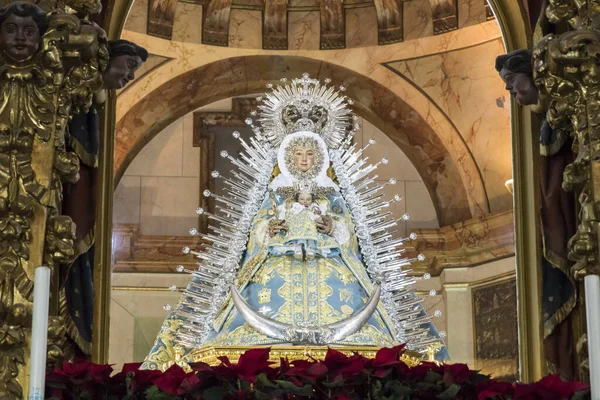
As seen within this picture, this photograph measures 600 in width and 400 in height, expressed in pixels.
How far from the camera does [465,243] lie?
800 cm

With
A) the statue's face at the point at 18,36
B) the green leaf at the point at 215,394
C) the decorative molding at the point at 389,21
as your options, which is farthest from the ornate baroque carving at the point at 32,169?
the decorative molding at the point at 389,21

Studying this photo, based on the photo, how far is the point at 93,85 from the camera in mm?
3697

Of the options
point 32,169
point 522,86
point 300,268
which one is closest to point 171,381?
point 32,169

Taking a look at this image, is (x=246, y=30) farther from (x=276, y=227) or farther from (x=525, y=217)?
(x=525, y=217)

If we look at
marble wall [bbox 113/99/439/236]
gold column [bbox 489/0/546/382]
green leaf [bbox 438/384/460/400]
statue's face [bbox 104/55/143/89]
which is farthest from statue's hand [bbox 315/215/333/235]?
marble wall [bbox 113/99/439/236]

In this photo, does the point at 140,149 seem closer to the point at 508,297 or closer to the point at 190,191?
the point at 190,191

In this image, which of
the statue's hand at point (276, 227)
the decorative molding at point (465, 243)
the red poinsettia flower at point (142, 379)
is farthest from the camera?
the decorative molding at point (465, 243)

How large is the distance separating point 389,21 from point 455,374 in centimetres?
533

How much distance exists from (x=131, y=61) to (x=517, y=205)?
138cm

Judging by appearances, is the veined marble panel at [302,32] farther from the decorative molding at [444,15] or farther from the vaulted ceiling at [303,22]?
the decorative molding at [444,15]

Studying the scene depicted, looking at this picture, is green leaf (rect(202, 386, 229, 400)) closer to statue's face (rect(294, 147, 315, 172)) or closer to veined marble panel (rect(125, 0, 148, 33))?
statue's face (rect(294, 147, 315, 172))

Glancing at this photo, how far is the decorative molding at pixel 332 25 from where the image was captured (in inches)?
317

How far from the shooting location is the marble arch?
8008 mm

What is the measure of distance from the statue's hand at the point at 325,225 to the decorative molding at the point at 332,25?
2785 mm
